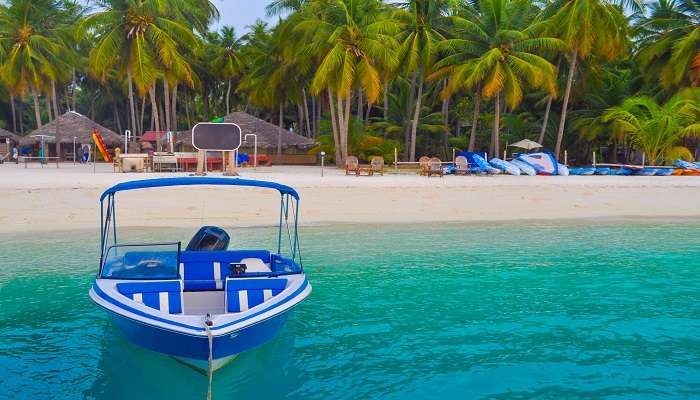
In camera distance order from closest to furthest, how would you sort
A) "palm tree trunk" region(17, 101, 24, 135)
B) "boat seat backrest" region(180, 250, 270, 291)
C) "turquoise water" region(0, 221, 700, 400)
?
"turquoise water" region(0, 221, 700, 400), "boat seat backrest" region(180, 250, 270, 291), "palm tree trunk" region(17, 101, 24, 135)

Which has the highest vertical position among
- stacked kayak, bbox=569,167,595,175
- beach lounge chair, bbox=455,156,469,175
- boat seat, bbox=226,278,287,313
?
beach lounge chair, bbox=455,156,469,175

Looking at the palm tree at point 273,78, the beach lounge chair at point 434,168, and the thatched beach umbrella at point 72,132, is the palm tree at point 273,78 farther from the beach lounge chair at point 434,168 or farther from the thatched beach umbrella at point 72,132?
the beach lounge chair at point 434,168

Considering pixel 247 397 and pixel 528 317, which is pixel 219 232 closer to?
pixel 247 397

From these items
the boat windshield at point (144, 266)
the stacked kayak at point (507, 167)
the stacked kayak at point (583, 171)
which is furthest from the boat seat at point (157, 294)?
the stacked kayak at point (583, 171)

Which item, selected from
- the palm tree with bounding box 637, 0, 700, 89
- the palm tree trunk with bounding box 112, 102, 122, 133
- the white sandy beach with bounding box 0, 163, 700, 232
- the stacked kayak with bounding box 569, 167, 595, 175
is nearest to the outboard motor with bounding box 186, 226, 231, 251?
the white sandy beach with bounding box 0, 163, 700, 232

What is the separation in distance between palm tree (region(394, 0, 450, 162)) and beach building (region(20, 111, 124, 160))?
74.6ft

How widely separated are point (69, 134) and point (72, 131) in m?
0.51

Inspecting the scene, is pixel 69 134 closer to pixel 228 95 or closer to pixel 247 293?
pixel 228 95

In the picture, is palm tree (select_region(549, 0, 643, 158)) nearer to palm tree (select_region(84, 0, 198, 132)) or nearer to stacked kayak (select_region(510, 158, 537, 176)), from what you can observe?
stacked kayak (select_region(510, 158, 537, 176))

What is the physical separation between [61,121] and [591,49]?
1370 inches

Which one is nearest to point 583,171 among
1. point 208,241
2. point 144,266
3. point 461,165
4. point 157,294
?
point 461,165

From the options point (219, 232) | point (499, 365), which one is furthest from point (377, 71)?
point (499, 365)

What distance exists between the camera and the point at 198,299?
6801 millimetres

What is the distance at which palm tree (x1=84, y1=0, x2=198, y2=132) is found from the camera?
31141 millimetres
